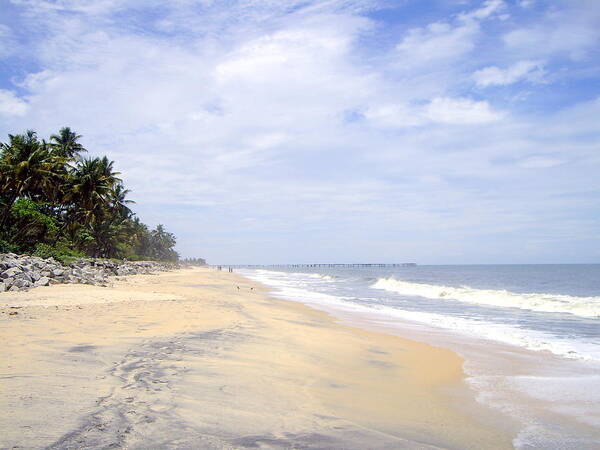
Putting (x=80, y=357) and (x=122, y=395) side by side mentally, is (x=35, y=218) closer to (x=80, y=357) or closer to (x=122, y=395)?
(x=80, y=357)

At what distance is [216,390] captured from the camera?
17.6ft

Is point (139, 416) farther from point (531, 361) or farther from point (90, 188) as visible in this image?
point (90, 188)

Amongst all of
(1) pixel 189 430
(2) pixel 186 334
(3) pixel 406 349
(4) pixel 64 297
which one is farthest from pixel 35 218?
(1) pixel 189 430

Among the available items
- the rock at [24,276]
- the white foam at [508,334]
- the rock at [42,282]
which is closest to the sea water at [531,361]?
the white foam at [508,334]

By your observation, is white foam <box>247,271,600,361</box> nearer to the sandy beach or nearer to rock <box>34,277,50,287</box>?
the sandy beach

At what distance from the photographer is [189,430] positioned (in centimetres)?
389

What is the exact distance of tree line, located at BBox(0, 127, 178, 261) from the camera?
32.8 m

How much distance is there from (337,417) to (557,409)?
3537 millimetres

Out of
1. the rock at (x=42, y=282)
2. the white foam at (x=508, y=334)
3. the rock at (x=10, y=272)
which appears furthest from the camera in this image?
the rock at (x=42, y=282)

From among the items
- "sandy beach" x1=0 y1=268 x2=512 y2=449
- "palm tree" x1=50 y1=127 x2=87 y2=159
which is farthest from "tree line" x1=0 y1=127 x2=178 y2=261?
"sandy beach" x1=0 y1=268 x2=512 y2=449

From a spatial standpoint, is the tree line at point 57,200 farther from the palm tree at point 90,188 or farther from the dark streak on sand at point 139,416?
the dark streak on sand at point 139,416

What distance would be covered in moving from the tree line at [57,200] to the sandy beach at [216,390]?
25819 millimetres

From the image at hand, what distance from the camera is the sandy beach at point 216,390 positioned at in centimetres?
384

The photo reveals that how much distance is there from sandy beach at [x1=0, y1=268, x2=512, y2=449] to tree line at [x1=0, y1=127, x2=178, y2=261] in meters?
25.8
